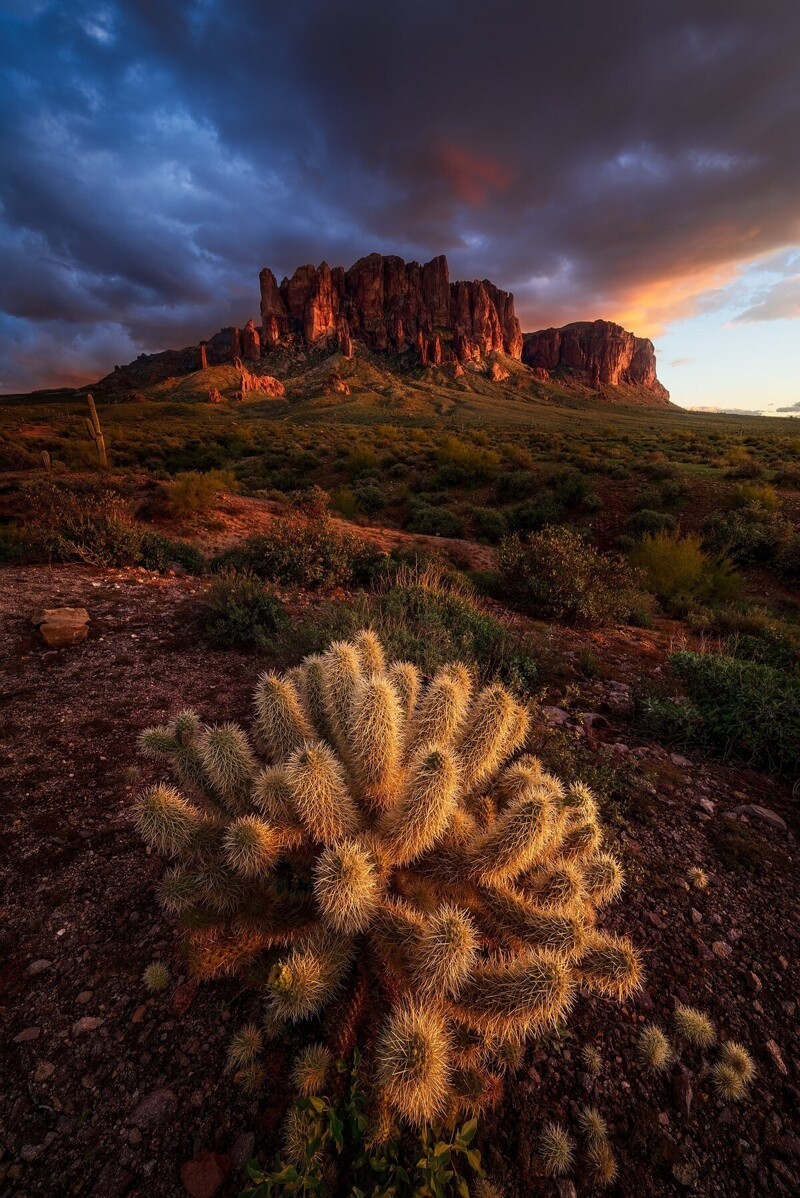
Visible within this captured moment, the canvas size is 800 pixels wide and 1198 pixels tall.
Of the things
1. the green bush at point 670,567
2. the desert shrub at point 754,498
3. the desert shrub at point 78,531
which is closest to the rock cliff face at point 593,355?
the desert shrub at point 754,498

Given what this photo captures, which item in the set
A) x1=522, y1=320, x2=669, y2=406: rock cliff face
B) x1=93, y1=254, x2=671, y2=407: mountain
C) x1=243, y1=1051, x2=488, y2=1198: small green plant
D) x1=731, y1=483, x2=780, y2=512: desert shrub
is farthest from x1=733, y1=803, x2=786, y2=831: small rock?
x1=522, y1=320, x2=669, y2=406: rock cliff face

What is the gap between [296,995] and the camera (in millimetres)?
1728

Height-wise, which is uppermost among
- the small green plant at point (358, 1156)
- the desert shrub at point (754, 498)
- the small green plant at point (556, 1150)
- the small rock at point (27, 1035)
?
the desert shrub at point (754, 498)

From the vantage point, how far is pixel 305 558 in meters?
8.80

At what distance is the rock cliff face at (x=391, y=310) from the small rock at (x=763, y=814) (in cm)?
12181

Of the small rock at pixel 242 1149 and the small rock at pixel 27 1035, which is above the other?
the small rock at pixel 27 1035

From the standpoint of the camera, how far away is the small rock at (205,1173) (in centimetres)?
163

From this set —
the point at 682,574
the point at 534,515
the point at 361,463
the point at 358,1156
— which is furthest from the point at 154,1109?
the point at 361,463

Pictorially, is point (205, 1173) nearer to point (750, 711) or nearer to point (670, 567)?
point (750, 711)

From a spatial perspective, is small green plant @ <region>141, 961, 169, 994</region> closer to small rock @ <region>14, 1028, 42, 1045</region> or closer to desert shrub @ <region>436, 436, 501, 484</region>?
small rock @ <region>14, 1028, 42, 1045</region>

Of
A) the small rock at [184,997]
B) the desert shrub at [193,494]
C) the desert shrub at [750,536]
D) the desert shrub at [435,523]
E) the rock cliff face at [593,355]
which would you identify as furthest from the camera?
the rock cliff face at [593,355]

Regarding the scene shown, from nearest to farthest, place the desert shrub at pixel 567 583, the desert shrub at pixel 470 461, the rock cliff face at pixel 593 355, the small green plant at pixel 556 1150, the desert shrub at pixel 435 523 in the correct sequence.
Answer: the small green plant at pixel 556 1150, the desert shrub at pixel 567 583, the desert shrub at pixel 435 523, the desert shrub at pixel 470 461, the rock cliff face at pixel 593 355

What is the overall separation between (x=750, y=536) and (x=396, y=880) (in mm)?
14855

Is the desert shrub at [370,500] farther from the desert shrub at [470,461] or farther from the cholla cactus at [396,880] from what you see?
the cholla cactus at [396,880]
